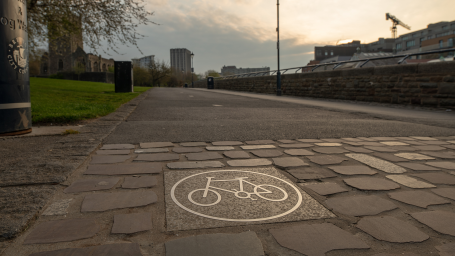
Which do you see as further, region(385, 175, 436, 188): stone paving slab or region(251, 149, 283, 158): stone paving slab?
region(251, 149, 283, 158): stone paving slab

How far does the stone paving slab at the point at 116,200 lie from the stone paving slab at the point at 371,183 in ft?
5.49

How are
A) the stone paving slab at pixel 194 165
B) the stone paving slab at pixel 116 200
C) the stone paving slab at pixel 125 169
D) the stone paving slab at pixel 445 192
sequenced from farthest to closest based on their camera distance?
the stone paving slab at pixel 194 165, the stone paving slab at pixel 125 169, the stone paving slab at pixel 445 192, the stone paving slab at pixel 116 200

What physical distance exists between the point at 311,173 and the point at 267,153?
2.92 feet

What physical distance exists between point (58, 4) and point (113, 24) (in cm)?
177

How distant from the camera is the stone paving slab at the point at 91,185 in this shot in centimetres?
231

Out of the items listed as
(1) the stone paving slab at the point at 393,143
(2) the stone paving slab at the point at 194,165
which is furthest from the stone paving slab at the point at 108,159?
(1) the stone paving slab at the point at 393,143

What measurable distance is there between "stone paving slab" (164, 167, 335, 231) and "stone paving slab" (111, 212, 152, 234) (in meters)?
0.13

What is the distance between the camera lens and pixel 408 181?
265 cm

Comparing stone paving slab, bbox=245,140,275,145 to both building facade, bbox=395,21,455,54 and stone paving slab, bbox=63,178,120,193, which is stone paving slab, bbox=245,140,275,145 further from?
building facade, bbox=395,21,455,54

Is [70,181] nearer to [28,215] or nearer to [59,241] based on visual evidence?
[28,215]

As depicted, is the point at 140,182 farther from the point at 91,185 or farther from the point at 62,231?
the point at 62,231

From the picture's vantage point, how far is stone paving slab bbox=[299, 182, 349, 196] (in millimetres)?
2354

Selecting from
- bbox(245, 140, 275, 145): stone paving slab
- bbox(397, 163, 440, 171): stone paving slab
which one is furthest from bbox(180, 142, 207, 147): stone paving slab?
bbox(397, 163, 440, 171): stone paving slab

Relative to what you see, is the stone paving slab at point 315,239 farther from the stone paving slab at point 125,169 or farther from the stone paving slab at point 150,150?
the stone paving slab at point 150,150
